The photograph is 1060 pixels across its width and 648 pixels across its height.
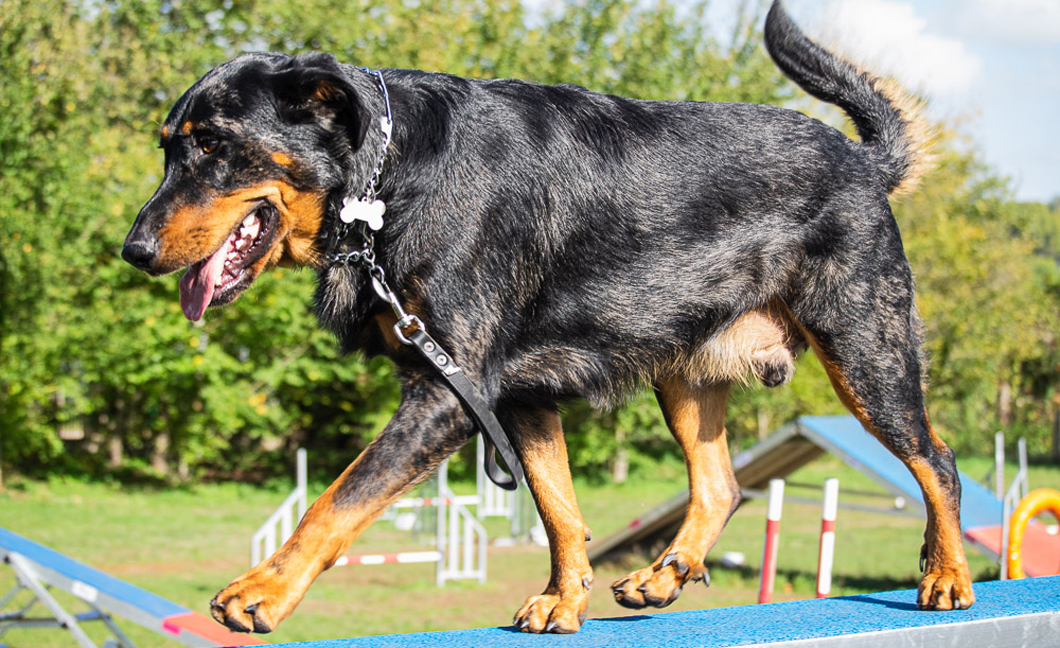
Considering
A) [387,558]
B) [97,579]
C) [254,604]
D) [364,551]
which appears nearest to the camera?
[254,604]

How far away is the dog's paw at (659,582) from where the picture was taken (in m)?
3.10

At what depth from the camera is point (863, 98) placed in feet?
12.3

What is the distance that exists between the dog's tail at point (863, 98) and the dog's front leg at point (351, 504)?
2091 millimetres

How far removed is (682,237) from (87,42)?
57.0 ft

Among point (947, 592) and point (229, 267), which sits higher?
point (229, 267)

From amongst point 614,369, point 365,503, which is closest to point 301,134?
point 365,503

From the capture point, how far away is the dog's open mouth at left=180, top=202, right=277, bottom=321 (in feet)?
8.38

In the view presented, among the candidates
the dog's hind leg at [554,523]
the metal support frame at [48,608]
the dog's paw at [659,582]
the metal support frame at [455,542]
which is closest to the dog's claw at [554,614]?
the dog's hind leg at [554,523]

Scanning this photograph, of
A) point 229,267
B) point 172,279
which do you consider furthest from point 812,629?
point 172,279

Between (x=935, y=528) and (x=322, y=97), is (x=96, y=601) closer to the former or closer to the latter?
(x=322, y=97)

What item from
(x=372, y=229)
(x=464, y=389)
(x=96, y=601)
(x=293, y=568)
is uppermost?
(x=372, y=229)

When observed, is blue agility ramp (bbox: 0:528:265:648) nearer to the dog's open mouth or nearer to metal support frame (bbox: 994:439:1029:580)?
the dog's open mouth

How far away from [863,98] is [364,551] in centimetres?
981

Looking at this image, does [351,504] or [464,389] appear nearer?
[351,504]
